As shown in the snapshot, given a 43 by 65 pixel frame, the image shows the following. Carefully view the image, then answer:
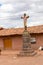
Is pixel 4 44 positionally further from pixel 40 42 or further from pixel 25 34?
pixel 25 34

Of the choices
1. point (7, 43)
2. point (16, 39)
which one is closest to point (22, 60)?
point (16, 39)

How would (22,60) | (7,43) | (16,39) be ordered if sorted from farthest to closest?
(7,43) < (16,39) < (22,60)

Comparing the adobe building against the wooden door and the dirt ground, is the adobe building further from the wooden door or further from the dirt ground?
the dirt ground

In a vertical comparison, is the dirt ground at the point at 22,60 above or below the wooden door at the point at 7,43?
below

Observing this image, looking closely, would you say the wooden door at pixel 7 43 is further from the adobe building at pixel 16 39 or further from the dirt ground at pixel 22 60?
the dirt ground at pixel 22 60

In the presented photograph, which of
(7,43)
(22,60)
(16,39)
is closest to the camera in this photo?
(22,60)

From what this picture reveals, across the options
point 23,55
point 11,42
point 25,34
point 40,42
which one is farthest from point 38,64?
point 11,42

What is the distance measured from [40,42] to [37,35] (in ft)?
3.88

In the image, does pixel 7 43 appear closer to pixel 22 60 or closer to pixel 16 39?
pixel 16 39

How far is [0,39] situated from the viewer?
31.1 meters

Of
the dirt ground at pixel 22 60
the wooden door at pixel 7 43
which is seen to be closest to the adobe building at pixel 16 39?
the wooden door at pixel 7 43

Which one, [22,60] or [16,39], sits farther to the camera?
[16,39]

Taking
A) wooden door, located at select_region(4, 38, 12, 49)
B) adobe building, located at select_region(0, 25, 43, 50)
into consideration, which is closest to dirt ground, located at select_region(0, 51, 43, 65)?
adobe building, located at select_region(0, 25, 43, 50)

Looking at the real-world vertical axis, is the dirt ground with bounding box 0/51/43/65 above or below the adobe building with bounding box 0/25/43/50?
below
